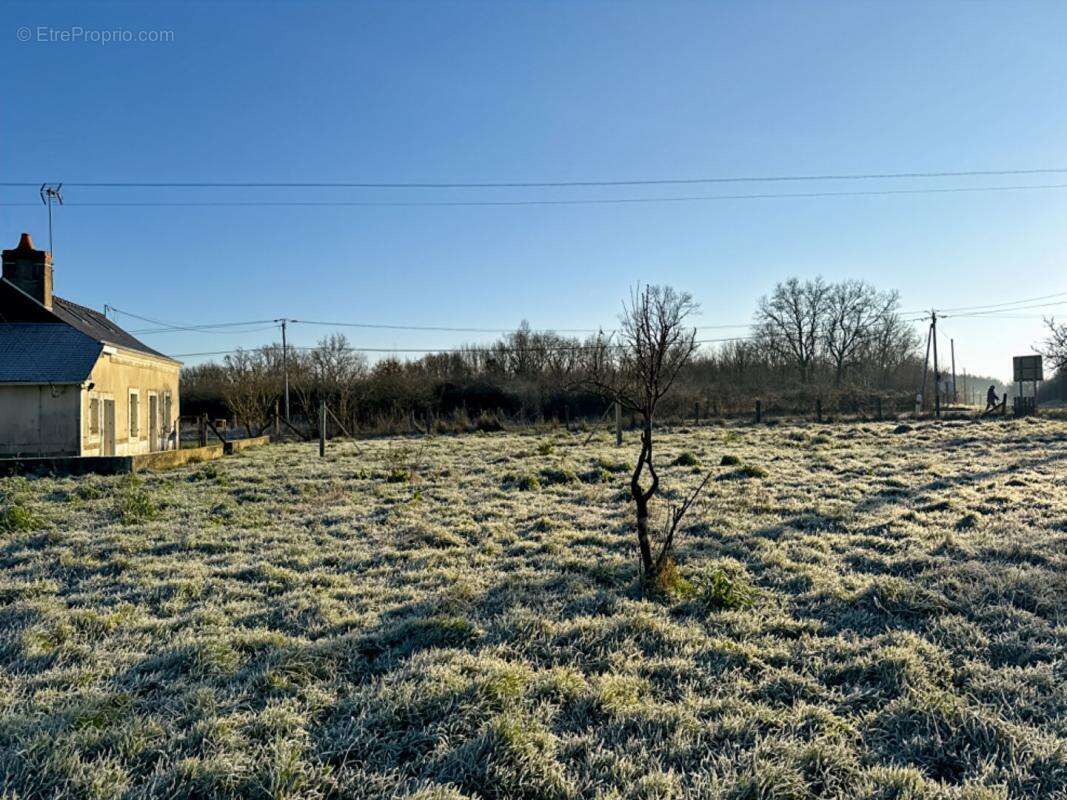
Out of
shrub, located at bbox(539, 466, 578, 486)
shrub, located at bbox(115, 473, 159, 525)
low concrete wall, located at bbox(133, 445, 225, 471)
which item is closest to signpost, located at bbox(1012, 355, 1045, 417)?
shrub, located at bbox(539, 466, 578, 486)

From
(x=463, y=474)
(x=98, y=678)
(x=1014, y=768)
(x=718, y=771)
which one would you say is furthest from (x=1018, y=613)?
(x=463, y=474)

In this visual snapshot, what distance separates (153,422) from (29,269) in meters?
5.65

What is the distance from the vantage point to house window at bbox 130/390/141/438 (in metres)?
19.4

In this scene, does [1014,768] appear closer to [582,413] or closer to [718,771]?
[718,771]

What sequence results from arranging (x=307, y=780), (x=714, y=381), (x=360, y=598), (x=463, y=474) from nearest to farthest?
(x=307, y=780) → (x=360, y=598) → (x=463, y=474) → (x=714, y=381)

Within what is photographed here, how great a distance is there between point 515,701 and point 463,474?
10188 millimetres

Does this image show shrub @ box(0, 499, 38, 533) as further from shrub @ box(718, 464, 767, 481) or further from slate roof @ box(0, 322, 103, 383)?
shrub @ box(718, 464, 767, 481)

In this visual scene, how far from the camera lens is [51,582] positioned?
629cm

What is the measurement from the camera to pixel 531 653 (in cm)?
459

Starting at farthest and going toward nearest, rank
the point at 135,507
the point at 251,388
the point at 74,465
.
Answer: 1. the point at 251,388
2. the point at 74,465
3. the point at 135,507

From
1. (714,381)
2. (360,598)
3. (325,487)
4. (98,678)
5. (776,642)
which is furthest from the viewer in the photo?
(714,381)

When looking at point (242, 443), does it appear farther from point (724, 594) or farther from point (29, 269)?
point (724, 594)

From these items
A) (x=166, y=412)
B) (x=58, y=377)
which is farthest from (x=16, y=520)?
(x=166, y=412)

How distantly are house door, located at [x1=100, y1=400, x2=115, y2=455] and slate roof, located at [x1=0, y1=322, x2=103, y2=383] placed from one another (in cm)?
157
